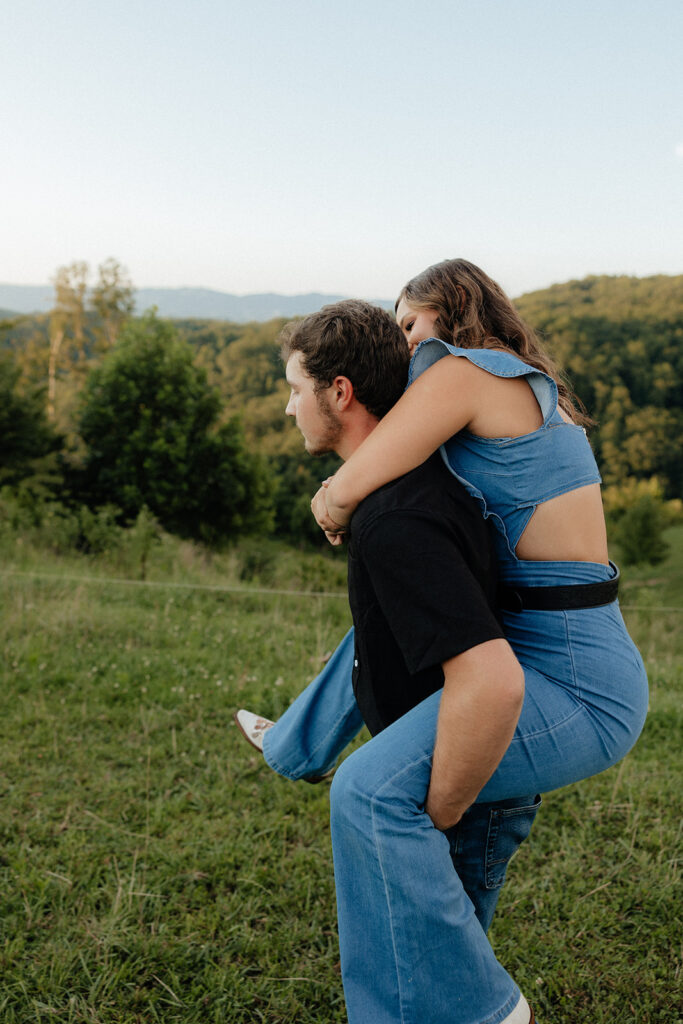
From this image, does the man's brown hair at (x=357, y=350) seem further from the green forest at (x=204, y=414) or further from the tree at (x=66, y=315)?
the tree at (x=66, y=315)

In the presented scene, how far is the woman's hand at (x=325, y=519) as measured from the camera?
1.86 m

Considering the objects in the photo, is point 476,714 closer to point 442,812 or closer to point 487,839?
point 442,812

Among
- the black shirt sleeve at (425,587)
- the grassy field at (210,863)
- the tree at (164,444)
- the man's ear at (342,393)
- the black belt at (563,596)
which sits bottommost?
the tree at (164,444)

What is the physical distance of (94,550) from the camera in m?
11.0

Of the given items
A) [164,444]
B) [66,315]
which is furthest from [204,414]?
Answer: [66,315]

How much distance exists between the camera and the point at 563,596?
172 centimetres

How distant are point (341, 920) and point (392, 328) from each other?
1.39 metres

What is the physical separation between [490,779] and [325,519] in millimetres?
722

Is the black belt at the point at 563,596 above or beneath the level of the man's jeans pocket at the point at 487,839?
above

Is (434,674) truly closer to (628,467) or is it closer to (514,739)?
(514,739)

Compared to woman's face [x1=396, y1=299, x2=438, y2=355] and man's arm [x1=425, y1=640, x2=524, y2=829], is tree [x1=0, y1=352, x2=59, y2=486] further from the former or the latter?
man's arm [x1=425, y1=640, x2=524, y2=829]

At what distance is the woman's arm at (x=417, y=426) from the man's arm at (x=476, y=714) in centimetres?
46

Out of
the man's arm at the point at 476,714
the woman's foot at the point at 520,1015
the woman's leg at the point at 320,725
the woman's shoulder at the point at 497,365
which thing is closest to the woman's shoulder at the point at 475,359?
the woman's shoulder at the point at 497,365

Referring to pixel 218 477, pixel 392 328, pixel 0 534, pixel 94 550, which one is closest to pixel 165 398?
pixel 218 477
